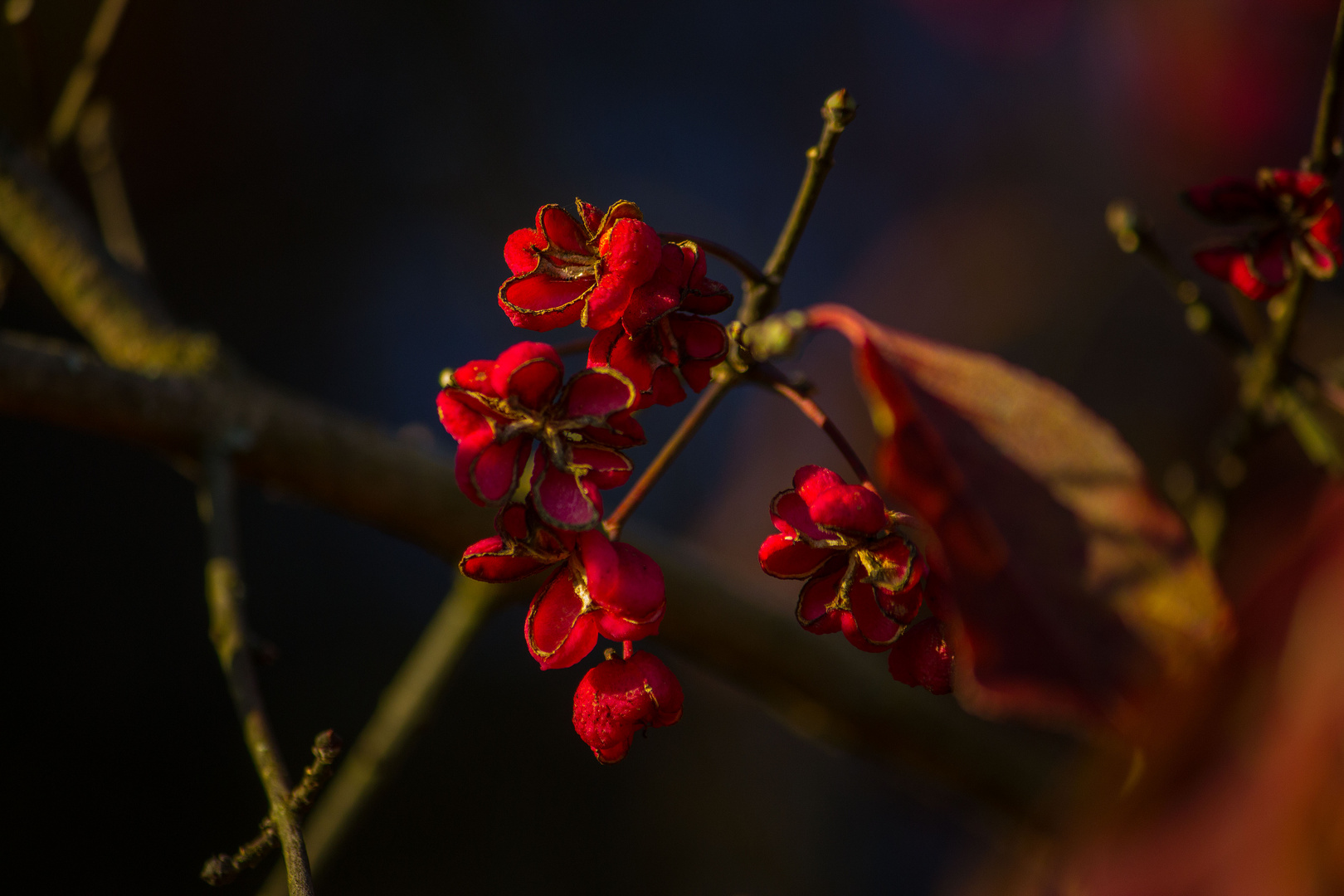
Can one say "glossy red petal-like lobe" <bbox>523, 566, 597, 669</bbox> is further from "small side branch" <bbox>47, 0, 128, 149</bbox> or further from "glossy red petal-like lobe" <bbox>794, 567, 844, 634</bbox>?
"small side branch" <bbox>47, 0, 128, 149</bbox>

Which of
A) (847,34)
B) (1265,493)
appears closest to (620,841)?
(1265,493)

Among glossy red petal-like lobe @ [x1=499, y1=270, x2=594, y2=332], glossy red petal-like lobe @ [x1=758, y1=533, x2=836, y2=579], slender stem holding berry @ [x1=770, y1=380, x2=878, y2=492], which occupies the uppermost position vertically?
glossy red petal-like lobe @ [x1=499, y1=270, x2=594, y2=332]

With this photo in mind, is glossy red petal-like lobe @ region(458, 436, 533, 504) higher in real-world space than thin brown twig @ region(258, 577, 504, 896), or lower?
higher

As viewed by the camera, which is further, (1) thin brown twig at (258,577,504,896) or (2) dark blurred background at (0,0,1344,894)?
(2) dark blurred background at (0,0,1344,894)

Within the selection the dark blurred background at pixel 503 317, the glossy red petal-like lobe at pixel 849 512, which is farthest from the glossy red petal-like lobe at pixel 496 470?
the dark blurred background at pixel 503 317

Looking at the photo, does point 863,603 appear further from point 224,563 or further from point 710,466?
point 710,466

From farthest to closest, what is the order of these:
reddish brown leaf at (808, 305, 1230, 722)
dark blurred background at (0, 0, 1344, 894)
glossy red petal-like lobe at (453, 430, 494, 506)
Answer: dark blurred background at (0, 0, 1344, 894)
reddish brown leaf at (808, 305, 1230, 722)
glossy red petal-like lobe at (453, 430, 494, 506)

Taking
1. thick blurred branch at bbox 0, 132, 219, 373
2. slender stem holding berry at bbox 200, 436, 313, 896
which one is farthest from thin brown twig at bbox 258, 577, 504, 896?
thick blurred branch at bbox 0, 132, 219, 373
